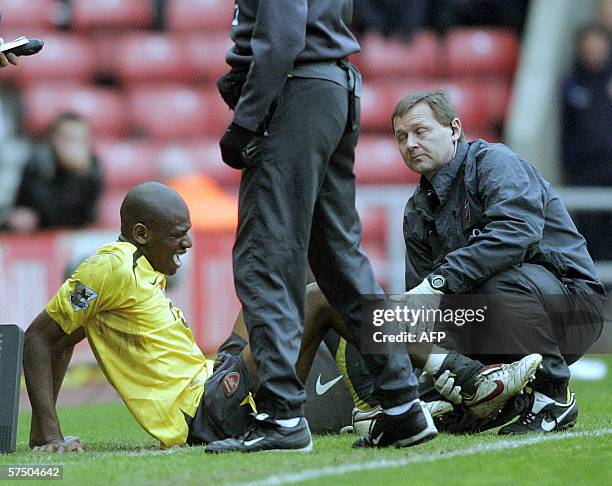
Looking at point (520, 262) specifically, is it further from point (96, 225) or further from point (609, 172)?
point (609, 172)

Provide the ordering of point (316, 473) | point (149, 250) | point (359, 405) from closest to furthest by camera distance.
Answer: point (316, 473) < point (149, 250) < point (359, 405)

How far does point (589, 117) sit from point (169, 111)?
3.25m

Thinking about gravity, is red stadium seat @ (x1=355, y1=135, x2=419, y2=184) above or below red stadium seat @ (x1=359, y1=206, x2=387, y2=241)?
above

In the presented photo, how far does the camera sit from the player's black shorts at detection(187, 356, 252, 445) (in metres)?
3.55

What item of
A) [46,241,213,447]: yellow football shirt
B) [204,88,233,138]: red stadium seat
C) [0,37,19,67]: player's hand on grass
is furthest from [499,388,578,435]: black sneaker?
[204,88,233,138]: red stadium seat

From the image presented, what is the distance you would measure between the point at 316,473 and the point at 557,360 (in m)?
1.27

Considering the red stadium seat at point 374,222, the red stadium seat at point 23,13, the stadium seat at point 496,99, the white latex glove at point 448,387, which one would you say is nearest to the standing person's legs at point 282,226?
the white latex glove at point 448,387

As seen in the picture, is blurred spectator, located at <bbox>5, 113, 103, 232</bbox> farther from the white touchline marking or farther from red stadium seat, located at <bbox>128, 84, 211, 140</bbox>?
the white touchline marking

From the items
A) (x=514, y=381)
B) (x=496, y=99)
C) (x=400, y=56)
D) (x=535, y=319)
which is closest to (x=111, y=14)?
(x=400, y=56)

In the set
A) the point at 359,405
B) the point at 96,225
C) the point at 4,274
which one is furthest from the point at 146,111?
the point at 359,405

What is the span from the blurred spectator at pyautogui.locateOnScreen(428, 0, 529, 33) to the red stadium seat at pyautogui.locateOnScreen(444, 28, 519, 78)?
68 millimetres

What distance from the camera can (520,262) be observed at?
3.89 meters

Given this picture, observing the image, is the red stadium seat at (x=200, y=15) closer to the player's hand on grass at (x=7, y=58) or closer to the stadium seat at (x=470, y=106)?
the stadium seat at (x=470, y=106)

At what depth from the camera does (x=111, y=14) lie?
30.5 ft
